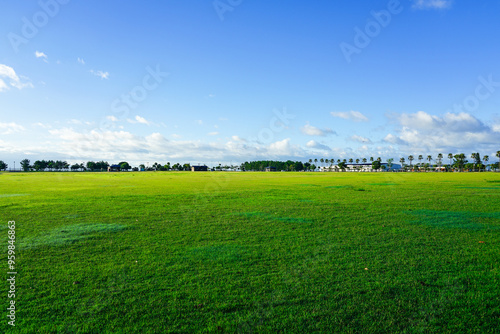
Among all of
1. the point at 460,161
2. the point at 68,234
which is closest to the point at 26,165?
the point at 68,234

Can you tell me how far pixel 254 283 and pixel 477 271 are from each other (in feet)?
15.6

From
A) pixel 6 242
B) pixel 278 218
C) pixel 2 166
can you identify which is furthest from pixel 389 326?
pixel 2 166

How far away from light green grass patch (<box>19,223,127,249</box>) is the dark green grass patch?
38.0ft

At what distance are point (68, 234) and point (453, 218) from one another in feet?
47.9

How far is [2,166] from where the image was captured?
618 ft

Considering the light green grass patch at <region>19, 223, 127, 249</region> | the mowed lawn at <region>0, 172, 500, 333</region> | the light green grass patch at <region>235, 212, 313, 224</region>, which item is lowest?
the mowed lawn at <region>0, 172, 500, 333</region>

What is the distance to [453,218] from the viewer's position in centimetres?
1206

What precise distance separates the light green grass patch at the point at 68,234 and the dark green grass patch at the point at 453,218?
1158 centimetres

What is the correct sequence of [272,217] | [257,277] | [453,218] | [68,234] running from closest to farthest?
[257,277], [68,234], [453,218], [272,217]

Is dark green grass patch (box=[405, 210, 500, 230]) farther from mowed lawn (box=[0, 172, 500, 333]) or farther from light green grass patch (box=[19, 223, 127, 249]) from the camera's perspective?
light green grass patch (box=[19, 223, 127, 249])

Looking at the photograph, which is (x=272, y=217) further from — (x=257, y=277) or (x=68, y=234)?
(x=68, y=234)

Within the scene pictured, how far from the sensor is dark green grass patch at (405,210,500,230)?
1070cm

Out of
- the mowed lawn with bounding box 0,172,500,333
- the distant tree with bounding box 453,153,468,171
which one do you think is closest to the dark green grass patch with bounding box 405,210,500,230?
the mowed lawn with bounding box 0,172,500,333

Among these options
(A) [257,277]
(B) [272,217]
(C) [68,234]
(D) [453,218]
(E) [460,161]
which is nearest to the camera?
(A) [257,277]
